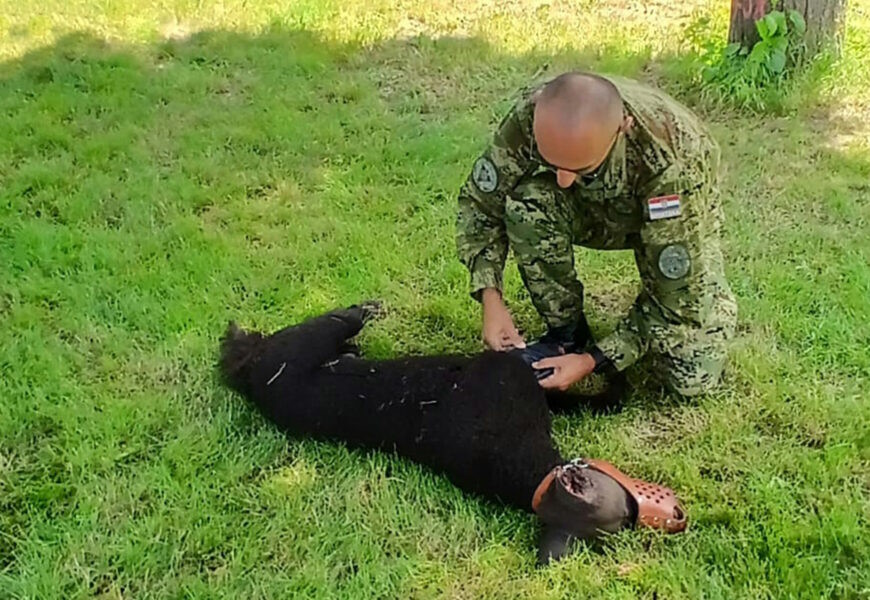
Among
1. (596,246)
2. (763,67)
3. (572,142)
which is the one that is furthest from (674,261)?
(763,67)

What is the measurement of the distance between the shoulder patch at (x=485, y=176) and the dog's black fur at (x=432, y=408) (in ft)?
1.50

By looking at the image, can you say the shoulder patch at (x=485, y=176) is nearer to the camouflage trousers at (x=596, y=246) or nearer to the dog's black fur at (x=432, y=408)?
the camouflage trousers at (x=596, y=246)

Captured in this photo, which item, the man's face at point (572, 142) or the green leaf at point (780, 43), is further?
the green leaf at point (780, 43)

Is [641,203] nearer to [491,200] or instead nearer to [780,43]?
[491,200]

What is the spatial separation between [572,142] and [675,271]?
1.67ft

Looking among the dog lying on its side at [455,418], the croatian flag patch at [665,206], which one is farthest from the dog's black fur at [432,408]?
the croatian flag patch at [665,206]

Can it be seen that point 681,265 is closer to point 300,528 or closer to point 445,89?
point 300,528

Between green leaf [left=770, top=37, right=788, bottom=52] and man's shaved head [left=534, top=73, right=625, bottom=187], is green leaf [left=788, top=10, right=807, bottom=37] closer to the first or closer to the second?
green leaf [left=770, top=37, right=788, bottom=52]

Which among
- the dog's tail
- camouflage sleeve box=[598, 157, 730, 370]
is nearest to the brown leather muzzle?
camouflage sleeve box=[598, 157, 730, 370]

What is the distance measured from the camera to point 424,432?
2322 mm

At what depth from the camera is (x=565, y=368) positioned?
2496 mm

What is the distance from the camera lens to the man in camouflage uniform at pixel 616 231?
92.2 inches

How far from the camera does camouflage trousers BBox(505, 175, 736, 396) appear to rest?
2.53m

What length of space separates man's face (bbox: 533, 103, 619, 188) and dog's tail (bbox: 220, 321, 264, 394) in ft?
3.07
